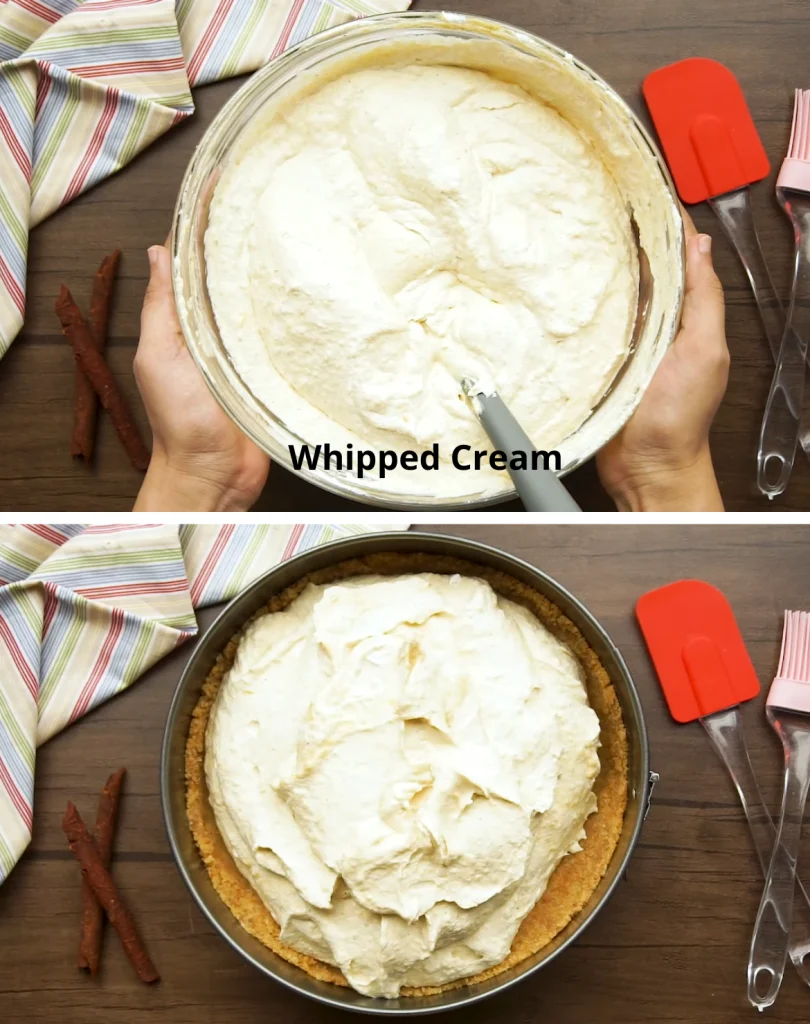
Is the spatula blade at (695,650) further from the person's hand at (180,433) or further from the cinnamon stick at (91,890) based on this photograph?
the cinnamon stick at (91,890)

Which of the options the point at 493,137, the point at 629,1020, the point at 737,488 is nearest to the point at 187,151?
the point at 493,137

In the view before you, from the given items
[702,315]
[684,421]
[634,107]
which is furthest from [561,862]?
[634,107]

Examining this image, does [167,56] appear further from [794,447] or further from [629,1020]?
[629,1020]

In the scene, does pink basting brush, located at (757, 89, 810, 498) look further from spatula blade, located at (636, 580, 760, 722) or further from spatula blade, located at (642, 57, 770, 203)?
spatula blade, located at (636, 580, 760, 722)

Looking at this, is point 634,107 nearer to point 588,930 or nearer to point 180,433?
point 180,433

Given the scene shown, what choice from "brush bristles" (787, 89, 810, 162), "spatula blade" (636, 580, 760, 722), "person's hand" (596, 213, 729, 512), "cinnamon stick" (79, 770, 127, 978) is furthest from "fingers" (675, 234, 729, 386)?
"cinnamon stick" (79, 770, 127, 978)

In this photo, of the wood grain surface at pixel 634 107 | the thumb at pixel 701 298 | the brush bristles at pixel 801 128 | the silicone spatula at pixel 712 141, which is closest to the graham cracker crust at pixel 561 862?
the wood grain surface at pixel 634 107
